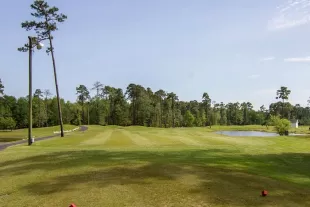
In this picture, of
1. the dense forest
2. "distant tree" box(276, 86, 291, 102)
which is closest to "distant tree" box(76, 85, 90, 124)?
the dense forest

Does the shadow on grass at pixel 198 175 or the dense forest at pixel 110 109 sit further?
the dense forest at pixel 110 109

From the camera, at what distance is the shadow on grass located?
826 cm

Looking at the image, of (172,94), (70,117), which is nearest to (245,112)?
(172,94)

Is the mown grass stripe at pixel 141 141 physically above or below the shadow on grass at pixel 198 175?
below

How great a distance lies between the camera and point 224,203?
24.7 feet

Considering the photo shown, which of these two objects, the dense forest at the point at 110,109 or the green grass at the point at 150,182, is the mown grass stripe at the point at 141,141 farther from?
the dense forest at the point at 110,109

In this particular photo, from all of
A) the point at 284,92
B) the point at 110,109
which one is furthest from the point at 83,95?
the point at 284,92

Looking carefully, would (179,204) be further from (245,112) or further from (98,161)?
(245,112)

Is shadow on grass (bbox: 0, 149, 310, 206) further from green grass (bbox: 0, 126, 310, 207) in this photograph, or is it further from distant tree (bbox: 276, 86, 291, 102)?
distant tree (bbox: 276, 86, 291, 102)

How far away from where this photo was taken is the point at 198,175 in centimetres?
1030

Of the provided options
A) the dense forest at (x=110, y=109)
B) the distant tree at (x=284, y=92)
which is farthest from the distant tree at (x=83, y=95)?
the distant tree at (x=284, y=92)

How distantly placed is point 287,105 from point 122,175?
167896 mm

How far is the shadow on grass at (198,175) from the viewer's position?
8.26 metres

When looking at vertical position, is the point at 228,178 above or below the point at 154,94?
below
